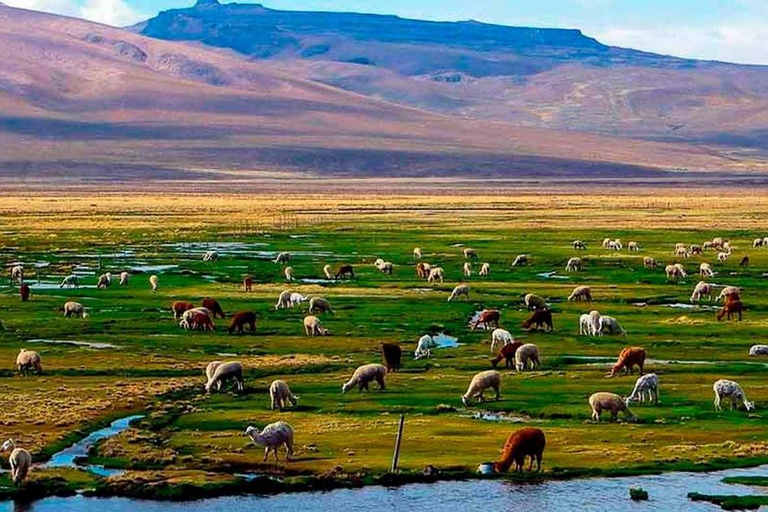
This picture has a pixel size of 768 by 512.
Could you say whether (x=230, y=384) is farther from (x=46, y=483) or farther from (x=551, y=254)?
(x=551, y=254)

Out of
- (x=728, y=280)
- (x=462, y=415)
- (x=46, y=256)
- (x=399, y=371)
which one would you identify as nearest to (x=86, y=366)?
(x=399, y=371)

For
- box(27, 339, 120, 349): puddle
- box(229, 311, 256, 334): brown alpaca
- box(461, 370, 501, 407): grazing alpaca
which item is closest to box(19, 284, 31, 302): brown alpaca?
box(27, 339, 120, 349): puddle

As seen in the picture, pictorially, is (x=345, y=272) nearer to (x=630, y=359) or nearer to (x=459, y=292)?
(x=459, y=292)

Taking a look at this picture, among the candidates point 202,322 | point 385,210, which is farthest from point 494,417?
A: point 385,210

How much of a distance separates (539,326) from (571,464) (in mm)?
17425

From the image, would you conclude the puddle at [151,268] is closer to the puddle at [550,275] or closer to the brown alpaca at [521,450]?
the puddle at [550,275]

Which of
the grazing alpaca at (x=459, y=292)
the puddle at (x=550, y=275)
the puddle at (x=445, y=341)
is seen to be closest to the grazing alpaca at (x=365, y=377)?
the puddle at (x=445, y=341)

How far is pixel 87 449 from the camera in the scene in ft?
84.3

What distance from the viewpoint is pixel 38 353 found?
119 ft

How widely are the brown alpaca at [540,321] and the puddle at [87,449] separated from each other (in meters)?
15.5

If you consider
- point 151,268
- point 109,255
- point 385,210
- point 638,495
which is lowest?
point 385,210

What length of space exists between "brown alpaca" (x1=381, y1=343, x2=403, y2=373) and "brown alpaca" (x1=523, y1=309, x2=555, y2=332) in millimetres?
7753

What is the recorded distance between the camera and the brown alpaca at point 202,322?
41.7 m

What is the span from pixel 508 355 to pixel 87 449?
12186 mm
